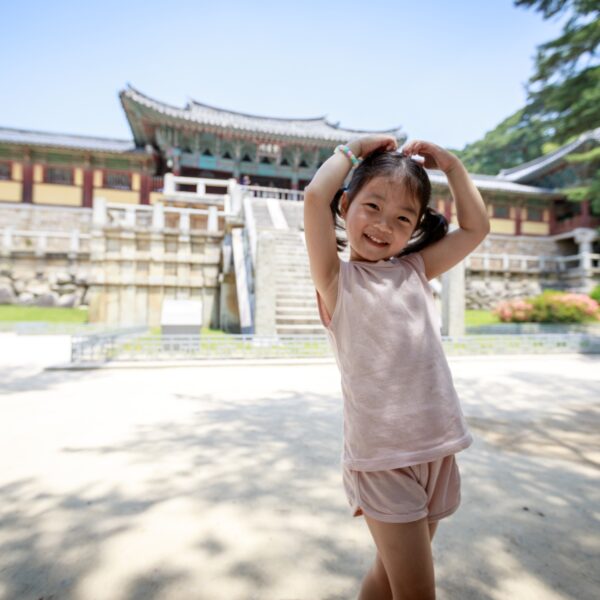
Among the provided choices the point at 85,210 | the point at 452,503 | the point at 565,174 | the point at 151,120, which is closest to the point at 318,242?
the point at 452,503

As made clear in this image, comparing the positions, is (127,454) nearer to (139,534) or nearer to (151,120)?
(139,534)

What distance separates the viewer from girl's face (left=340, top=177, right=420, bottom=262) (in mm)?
1265

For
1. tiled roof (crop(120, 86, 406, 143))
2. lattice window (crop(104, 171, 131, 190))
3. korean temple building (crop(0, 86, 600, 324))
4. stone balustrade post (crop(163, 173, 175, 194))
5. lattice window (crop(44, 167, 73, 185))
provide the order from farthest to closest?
lattice window (crop(104, 171, 131, 190)) → lattice window (crop(44, 167, 73, 185)) → korean temple building (crop(0, 86, 600, 324)) → tiled roof (crop(120, 86, 406, 143)) → stone balustrade post (crop(163, 173, 175, 194))

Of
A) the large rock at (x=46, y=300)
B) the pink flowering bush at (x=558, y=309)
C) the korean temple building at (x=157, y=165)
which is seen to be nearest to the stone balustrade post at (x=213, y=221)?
the korean temple building at (x=157, y=165)

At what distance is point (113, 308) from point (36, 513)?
11.7 meters

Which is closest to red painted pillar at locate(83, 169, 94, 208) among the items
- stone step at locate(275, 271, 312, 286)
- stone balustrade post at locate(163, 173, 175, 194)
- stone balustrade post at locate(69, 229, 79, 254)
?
stone balustrade post at locate(69, 229, 79, 254)

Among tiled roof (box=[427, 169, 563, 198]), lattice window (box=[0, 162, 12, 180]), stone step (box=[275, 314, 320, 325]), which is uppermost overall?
tiled roof (box=[427, 169, 563, 198])

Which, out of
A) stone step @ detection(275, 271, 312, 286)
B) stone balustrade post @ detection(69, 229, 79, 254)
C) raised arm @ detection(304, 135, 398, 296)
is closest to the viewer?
raised arm @ detection(304, 135, 398, 296)

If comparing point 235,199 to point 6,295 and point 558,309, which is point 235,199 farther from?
point 558,309

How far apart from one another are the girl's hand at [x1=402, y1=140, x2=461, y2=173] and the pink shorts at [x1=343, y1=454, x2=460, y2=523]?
39.2 inches

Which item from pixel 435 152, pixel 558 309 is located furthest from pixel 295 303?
pixel 435 152

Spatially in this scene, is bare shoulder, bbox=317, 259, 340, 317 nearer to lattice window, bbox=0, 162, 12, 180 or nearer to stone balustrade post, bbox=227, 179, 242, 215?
stone balustrade post, bbox=227, 179, 242, 215

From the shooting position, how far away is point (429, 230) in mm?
1501

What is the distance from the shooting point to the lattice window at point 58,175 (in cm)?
1981
